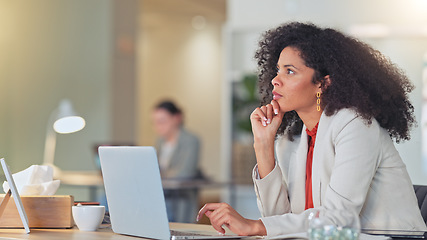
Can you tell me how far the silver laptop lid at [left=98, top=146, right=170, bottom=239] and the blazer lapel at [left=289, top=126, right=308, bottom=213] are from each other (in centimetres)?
59

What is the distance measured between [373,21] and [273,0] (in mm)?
1013

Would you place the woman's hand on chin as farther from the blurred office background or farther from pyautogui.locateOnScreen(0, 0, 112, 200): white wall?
pyautogui.locateOnScreen(0, 0, 112, 200): white wall

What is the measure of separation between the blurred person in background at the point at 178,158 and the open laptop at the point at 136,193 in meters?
4.42

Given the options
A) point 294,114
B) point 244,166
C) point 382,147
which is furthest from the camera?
point 244,166

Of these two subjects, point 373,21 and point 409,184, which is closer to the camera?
point 409,184

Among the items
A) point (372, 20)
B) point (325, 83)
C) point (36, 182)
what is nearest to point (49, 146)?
point (372, 20)

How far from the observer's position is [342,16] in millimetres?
6793

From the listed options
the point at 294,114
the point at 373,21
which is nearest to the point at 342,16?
the point at 373,21

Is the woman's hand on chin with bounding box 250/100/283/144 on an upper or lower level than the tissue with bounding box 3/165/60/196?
upper

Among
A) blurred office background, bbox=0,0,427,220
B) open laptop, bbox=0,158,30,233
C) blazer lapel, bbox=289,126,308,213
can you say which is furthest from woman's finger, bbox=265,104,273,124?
blurred office background, bbox=0,0,427,220

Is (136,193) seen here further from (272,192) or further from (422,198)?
(422,198)

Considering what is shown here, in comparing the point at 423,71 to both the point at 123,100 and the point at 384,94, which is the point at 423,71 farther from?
the point at 384,94

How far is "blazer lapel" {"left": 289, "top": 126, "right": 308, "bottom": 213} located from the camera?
224 centimetres

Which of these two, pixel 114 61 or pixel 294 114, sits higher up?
pixel 114 61
